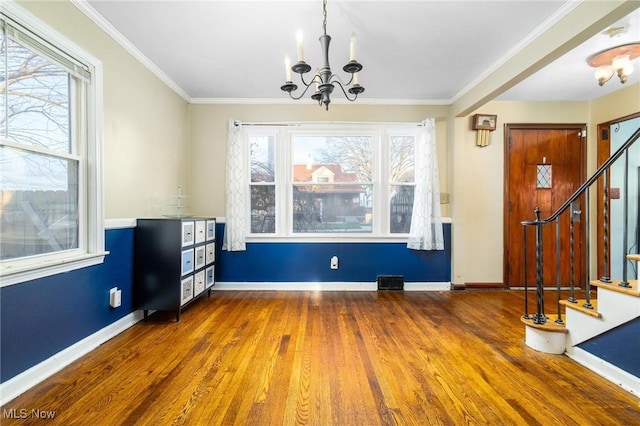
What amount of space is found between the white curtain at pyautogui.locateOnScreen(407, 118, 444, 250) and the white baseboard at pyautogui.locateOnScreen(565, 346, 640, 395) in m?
1.76

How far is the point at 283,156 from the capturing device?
3754mm

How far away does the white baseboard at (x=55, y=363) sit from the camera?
1.56 meters

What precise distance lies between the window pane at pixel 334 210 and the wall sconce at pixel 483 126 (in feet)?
5.26

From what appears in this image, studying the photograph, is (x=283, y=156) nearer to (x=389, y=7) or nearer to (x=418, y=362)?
(x=389, y=7)

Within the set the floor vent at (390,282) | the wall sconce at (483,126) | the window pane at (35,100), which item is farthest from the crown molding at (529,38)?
the window pane at (35,100)

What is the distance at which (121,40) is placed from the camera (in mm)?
2410

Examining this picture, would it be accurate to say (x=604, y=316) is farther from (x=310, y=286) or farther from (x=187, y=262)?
(x=187, y=262)

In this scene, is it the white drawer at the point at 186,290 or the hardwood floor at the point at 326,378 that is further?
the white drawer at the point at 186,290

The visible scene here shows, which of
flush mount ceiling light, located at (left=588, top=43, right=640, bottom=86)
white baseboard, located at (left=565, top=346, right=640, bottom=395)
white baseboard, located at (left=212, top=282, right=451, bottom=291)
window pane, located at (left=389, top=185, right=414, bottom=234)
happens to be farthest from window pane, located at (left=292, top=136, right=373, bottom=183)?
white baseboard, located at (left=565, top=346, right=640, bottom=395)

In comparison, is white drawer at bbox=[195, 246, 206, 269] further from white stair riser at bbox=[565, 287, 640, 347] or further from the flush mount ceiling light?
the flush mount ceiling light

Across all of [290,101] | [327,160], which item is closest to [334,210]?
[327,160]

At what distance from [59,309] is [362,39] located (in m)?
3.10

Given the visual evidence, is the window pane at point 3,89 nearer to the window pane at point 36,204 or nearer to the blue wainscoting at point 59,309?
the window pane at point 36,204

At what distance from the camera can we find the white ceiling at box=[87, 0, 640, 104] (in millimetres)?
2037
